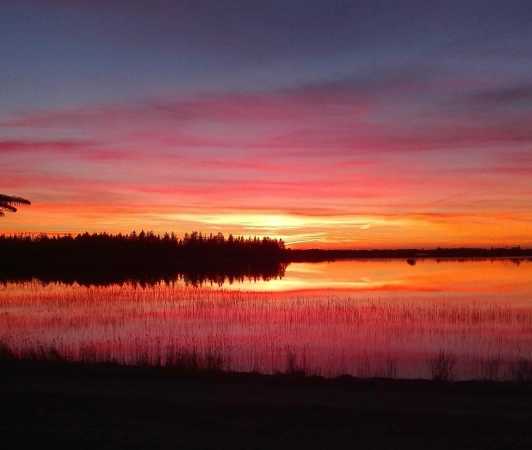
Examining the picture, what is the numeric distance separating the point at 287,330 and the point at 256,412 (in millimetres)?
14767

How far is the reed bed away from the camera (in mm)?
18688

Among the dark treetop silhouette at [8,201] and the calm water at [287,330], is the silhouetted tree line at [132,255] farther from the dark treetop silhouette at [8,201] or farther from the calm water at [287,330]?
the dark treetop silhouette at [8,201]

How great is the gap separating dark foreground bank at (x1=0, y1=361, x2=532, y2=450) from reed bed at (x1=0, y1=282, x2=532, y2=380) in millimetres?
3030

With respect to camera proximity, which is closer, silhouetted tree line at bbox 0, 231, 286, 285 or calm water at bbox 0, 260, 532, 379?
calm water at bbox 0, 260, 532, 379

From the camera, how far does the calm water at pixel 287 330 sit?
1928 cm

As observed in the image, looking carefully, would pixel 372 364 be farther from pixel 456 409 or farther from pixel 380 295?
pixel 380 295

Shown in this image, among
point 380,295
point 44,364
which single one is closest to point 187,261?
point 380,295

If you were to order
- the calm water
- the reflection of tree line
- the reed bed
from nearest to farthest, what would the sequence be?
the reed bed → the calm water → the reflection of tree line

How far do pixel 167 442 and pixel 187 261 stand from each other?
3677 inches

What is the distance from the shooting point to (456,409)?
11.7 m

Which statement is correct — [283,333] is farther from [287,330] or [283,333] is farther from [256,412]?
[256,412]

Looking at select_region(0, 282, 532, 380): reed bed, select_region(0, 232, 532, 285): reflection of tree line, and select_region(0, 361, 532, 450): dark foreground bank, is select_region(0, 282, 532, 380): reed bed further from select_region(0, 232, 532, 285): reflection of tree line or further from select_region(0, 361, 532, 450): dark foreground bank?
select_region(0, 232, 532, 285): reflection of tree line

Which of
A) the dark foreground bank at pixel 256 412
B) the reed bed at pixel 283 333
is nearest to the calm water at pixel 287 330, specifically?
the reed bed at pixel 283 333

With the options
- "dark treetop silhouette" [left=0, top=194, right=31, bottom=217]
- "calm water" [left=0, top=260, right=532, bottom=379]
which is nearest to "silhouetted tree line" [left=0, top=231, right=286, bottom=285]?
"calm water" [left=0, top=260, right=532, bottom=379]
